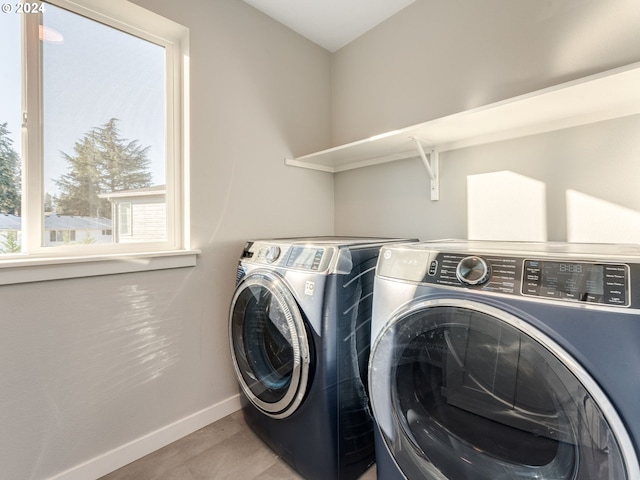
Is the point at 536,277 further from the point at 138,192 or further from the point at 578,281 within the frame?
the point at 138,192

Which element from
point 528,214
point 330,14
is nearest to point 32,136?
point 330,14

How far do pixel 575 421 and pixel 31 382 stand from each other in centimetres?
174

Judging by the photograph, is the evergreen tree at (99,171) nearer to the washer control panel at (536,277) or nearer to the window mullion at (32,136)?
the window mullion at (32,136)

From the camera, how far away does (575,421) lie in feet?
2.22

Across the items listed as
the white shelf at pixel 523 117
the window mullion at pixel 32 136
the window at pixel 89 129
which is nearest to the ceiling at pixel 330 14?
the window at pixel 89 129

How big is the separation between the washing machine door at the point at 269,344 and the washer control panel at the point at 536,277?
58 centimetres

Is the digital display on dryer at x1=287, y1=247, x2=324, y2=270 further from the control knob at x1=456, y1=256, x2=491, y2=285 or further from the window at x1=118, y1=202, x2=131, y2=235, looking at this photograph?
the window at x1=118, y1=202, x2=131, y2=235

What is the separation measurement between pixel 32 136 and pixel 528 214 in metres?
2.14

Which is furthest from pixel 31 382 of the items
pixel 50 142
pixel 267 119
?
pixel 267 119

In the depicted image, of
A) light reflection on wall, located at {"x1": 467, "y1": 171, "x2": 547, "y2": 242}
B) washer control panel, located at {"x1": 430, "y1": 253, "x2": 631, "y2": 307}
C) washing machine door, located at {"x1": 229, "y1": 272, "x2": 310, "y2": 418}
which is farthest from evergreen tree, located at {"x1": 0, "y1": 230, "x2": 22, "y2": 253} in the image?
light reflection on wall, located at {"x1": 467, "y1": 171, "x2": 547, "y2": 242}

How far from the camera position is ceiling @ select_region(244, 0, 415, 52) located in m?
1.81

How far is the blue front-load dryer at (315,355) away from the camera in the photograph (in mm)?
1169

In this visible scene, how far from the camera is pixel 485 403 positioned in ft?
2.85

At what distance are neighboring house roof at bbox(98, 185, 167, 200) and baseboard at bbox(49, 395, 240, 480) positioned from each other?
1135 mm
